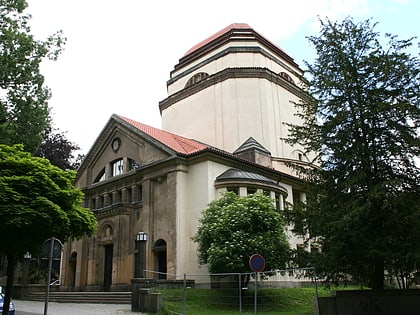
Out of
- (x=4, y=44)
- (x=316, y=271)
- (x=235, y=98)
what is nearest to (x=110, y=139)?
(x=235, y=98)

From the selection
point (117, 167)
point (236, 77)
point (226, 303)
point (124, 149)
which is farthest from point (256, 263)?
point (236, 77)

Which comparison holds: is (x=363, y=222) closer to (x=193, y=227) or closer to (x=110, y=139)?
(x=193, y=227)

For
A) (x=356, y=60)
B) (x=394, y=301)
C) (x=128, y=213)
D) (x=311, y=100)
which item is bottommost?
(x=394, y=301)

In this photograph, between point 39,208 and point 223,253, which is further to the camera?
point 223,253

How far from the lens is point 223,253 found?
19969 mm

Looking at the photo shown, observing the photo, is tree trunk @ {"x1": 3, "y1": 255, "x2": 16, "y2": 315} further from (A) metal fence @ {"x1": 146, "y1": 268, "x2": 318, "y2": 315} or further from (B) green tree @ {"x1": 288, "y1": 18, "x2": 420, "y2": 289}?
(B) green tree @ {"x1": 288, "y1": 18, "x2": 420, "y2": 289}

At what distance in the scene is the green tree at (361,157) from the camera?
1395 centimetres

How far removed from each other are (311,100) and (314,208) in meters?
4.38

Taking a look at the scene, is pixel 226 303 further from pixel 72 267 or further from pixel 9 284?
pixel 72 267

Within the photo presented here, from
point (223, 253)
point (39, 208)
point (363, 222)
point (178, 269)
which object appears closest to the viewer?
point (39, 208)

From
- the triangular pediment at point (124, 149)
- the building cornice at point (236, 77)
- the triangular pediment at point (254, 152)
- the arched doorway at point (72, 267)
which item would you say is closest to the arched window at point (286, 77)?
the building cornice at point (236, 77)

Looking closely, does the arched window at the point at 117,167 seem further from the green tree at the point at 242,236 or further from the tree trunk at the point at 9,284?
the tree trunk at the point at 9,284

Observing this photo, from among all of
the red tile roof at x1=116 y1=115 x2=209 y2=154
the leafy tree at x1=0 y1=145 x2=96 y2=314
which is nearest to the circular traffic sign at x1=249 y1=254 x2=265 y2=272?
the leafy tree at x1=0 y1=145 x2=96 y2=314

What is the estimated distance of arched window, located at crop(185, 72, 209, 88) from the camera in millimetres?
38812
